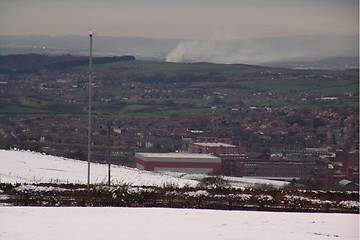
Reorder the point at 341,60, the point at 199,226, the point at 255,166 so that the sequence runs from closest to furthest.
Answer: the point at 199,226, the point at 255,166, the point at 341,60

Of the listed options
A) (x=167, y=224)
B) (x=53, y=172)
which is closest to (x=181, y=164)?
(x=53, y=172)

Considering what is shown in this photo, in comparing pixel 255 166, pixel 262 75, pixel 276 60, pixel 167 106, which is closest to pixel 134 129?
pixel 167 106

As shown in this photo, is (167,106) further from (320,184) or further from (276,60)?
(320,184)

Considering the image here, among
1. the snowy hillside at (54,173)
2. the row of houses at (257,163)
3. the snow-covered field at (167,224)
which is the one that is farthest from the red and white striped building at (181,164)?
the snow-covered field at (167,224)

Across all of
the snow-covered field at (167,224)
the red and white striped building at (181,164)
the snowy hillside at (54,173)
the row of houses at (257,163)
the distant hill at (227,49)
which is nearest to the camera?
the snow-covered field at (167,224)

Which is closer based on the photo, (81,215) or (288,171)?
(81,215)

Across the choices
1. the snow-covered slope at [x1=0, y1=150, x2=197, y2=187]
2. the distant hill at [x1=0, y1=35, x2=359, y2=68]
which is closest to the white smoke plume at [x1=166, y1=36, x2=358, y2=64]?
the distant hill at [x1=0, y1=35, x2=359, y2=68]

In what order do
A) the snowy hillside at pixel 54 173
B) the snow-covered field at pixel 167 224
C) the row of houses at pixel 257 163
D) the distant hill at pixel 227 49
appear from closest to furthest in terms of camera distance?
the snow-covered field at pixel 167 224 → the snowy hillside at pixel 54 173 → the row of houses at pixel 257 163 → the distant hill at pixel 227 49

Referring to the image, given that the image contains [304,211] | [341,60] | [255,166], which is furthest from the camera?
[341,60]

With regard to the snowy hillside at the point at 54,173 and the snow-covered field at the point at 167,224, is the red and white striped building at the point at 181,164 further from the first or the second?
the snow-covered field at the point at 167,224
